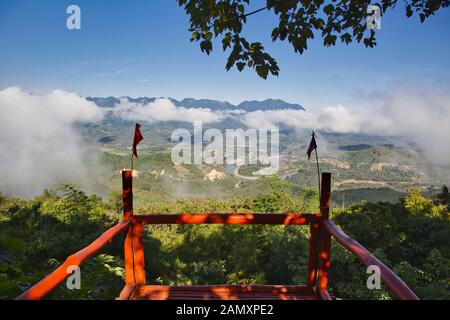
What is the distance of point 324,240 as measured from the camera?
2.37 m

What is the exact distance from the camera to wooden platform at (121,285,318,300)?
2465 millimetres

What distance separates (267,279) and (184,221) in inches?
547

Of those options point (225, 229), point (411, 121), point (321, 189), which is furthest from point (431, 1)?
point (411, 121)

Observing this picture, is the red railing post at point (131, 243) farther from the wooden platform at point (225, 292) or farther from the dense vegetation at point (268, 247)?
the dense vegetation at point (268, 247)

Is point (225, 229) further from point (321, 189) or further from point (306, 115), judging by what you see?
point (306, 115)

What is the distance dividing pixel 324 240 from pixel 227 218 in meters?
0.77

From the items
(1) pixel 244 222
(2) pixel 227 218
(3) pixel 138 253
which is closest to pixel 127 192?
(3) pixel 138 253

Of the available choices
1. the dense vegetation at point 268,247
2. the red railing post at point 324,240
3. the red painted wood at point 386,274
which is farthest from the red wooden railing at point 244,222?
the dense vegetation at point 268,247

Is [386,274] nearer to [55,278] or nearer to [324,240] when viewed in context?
[324,240]

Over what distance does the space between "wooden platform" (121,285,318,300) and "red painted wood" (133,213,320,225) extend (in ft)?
1.87

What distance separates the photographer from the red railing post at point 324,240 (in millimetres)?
2361

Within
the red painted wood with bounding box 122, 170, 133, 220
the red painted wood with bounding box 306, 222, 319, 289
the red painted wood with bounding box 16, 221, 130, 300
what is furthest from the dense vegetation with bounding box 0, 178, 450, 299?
the red painted wood with bounding box 16, 221, 130, 300

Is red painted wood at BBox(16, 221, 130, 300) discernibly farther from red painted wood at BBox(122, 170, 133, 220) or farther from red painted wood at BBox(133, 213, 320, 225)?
red painted wood at BBox(133, 213, 320, 225)

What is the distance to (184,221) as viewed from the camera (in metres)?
2.53
